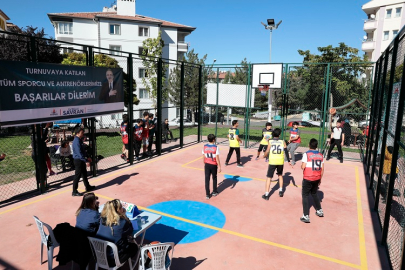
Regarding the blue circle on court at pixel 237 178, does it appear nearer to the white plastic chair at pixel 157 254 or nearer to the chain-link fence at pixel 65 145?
the chain-link fence at pixel 65 145

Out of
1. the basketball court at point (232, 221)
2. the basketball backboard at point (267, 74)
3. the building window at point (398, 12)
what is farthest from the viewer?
the building window at point (398, 12)

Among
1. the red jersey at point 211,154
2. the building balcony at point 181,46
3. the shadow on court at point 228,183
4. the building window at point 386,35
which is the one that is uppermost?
the building window at point 386,35

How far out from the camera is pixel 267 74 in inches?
618

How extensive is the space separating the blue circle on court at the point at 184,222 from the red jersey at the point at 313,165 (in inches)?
91.5

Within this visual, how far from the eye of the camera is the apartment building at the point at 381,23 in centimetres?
4134

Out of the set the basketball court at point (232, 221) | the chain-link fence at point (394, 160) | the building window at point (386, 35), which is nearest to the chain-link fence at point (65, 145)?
the basketball court at point (232, 221)

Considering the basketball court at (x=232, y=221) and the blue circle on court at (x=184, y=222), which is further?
the blue circle on court at (x=184, y=222)

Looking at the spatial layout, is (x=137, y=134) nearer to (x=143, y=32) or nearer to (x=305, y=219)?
(x=305, y=219)

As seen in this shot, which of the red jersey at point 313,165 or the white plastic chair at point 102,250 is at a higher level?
the red jersey at point 313,165

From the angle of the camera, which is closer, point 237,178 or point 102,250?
point 102,250

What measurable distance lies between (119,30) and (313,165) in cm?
3751

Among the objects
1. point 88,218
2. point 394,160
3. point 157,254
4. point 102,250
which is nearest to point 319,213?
point 394,160

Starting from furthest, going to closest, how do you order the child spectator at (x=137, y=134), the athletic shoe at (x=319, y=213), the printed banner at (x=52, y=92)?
the child spectator at (x=137, y=134) → the athletic shoe at (x=319, y=213) → the printed banner at (x=52, y=92)

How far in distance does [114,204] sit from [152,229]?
230 centimetres
